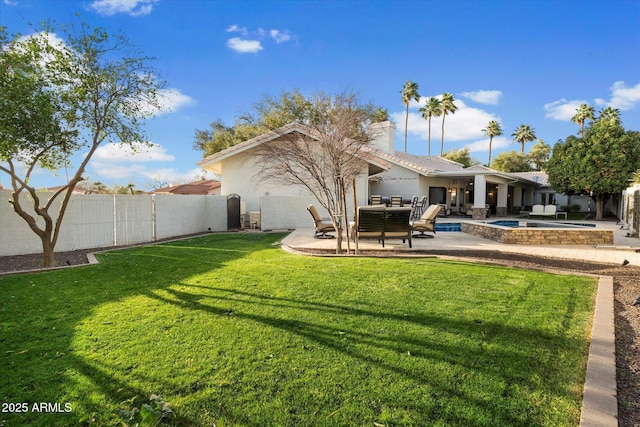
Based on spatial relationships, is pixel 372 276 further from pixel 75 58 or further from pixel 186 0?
pixel 186 0

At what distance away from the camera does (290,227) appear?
18.0 metres

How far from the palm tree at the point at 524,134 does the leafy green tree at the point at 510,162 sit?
9.30 m

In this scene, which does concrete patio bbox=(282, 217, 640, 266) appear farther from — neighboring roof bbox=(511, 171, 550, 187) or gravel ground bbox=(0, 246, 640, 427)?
neighboring roof bbox=(511, 171, 550, 187)

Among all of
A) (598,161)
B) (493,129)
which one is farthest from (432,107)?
(598,161)

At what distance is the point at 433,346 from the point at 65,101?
966cm

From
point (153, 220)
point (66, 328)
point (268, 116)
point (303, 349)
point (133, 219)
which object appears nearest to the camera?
point (303, 349)

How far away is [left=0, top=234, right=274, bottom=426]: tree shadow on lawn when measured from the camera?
2.72m

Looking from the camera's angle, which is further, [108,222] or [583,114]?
[583,114]

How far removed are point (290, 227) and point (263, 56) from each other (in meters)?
10.6

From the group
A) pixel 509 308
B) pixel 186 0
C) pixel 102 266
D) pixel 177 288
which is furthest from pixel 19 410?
pixel 186 0

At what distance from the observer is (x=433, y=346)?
11.7 feet

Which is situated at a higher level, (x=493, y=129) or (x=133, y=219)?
(x=493, y=129)

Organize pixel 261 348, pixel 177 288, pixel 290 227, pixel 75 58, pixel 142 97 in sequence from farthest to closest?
pixel 290 227
pixel 142 97
pixel 75 58
pixel 177 288
pixel 261 348

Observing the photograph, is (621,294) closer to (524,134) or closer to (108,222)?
(108,222)
